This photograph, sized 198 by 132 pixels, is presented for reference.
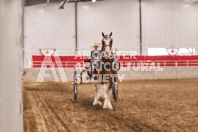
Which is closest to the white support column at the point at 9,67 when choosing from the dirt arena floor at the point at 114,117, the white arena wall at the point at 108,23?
the dirt arena floor at the point at 114,117

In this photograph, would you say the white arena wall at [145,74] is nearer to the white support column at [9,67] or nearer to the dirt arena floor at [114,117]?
the dirt arena floor at [114,117]

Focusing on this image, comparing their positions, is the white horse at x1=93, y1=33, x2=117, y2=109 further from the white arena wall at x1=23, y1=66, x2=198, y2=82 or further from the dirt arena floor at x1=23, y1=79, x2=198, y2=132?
the white arena wall at x1=23, y1=66, x2=198, y2=82

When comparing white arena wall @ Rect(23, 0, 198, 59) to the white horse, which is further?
white arena wall @ Rect(23, 0, 198, 59)

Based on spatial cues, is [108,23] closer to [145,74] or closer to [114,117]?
[145,74]

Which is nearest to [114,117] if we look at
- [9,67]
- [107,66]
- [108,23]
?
[107,66]

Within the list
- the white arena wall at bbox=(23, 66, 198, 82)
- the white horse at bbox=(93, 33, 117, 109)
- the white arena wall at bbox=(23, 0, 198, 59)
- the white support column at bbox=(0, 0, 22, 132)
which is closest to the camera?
the white support column at bbox=(0, 0, 22, 132)

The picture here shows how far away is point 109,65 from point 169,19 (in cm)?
1874

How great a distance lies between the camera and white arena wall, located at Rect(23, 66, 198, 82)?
15.3 meters

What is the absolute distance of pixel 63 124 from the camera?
4.50 meters

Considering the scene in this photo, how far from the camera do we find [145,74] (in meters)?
15.7

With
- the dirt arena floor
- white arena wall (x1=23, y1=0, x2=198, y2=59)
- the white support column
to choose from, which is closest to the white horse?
the dirt arena floor

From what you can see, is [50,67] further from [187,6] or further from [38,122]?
[187,6]

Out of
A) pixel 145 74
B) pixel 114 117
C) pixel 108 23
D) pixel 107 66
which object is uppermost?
pixel 108 23

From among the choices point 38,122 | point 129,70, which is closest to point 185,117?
point 38,122
